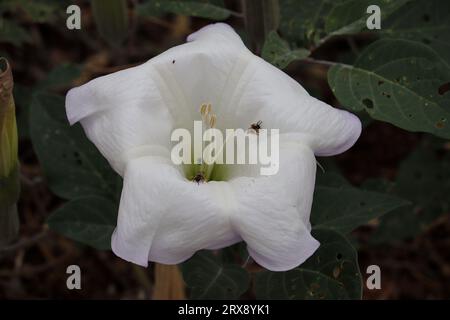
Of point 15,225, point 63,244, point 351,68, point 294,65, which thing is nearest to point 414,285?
point 294,65

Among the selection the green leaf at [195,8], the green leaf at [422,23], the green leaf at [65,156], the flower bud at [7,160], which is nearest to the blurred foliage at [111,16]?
the green leaf at [195,8]

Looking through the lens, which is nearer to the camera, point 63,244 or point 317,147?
point 317,147

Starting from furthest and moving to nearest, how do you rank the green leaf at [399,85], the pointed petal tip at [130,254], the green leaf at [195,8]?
the green leaf at [195,8]
the green leaf at [399,85]
the pointed petal tip at [130,254]

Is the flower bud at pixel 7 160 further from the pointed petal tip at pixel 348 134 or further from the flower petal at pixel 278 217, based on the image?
the pointed petal tip at pixel 348 134

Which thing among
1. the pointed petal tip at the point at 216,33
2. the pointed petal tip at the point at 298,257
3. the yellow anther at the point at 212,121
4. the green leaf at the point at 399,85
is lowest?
the pointed petal tip at the point at 298,257

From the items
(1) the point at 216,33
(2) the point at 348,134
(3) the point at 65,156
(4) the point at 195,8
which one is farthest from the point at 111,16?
(2) the point at 348,134

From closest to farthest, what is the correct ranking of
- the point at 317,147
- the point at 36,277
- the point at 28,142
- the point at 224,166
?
1. the point at 317,147
2. the point at 224,166
3. the point at 36,277
4. the point at 28,142
